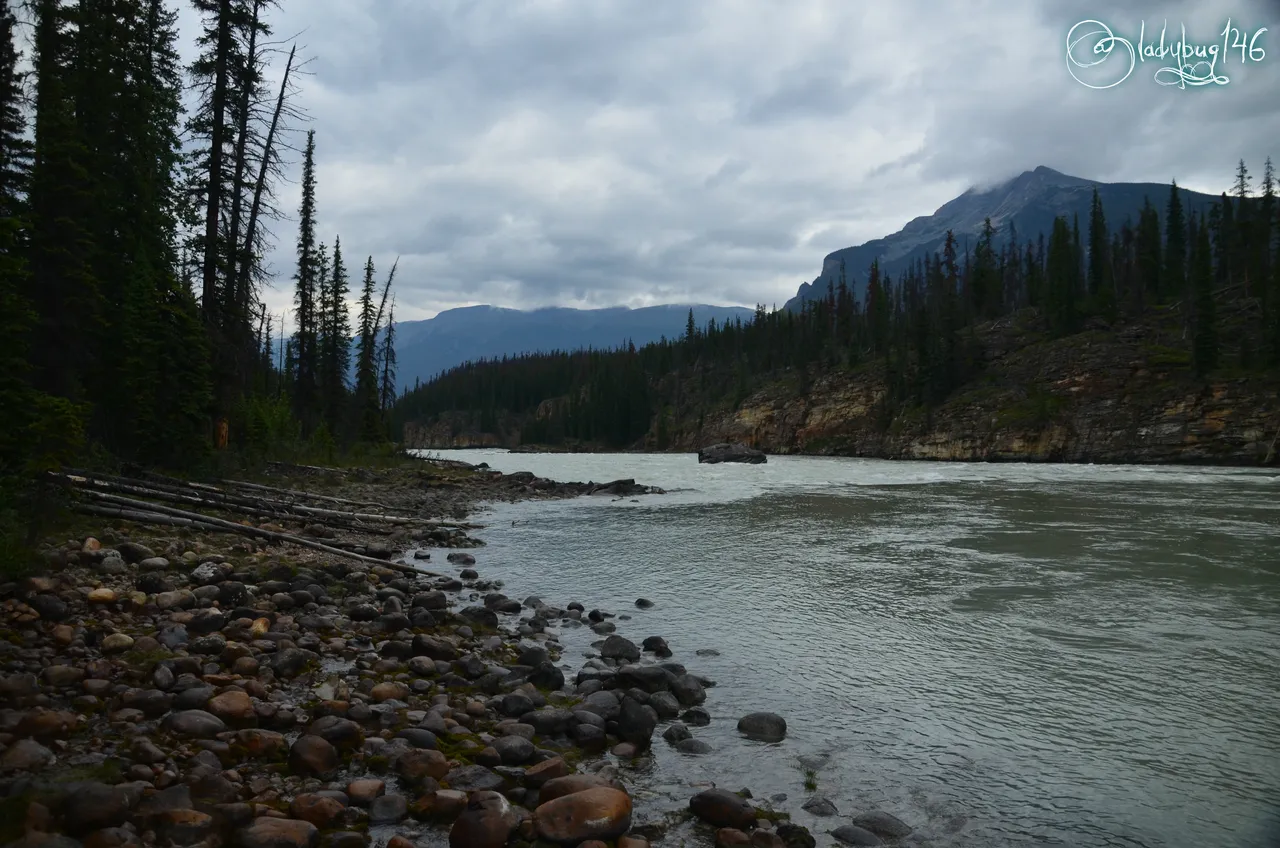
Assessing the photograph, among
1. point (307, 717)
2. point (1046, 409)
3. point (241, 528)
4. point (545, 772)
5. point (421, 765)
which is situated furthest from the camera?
point (1046, 409)

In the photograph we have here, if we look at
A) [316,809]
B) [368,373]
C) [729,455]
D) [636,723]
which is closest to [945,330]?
[729,455]

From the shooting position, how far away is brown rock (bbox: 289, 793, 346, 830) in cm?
435

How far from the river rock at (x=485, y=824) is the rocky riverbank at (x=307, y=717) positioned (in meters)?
0.01

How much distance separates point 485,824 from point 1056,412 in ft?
248

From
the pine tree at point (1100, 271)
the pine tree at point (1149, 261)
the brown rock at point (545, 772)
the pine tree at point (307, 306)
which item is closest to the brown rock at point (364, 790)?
the brown rock at point (545, 772)

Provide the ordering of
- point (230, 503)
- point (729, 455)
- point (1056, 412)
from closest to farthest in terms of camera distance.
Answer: point (230, 503) → point (1056, 412) → point (729, 455)

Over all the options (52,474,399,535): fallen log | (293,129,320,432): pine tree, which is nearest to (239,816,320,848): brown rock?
(52,474,399,535): fallen log

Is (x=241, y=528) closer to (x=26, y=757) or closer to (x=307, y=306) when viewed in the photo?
(x=26, y=757)

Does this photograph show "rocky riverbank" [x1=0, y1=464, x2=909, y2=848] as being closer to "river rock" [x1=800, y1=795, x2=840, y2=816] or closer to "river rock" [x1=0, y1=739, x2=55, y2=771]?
"river rock" [x1=0, y1=739, x2=55, y2=771]

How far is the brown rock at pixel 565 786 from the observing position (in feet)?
15.9

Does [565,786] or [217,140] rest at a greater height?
[217,140]

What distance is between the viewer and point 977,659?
28.9ft

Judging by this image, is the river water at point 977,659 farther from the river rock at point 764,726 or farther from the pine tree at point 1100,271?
the pine tree at point 1100,271

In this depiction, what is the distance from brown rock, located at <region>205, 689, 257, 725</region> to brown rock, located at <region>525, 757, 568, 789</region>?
2289 millimetres
